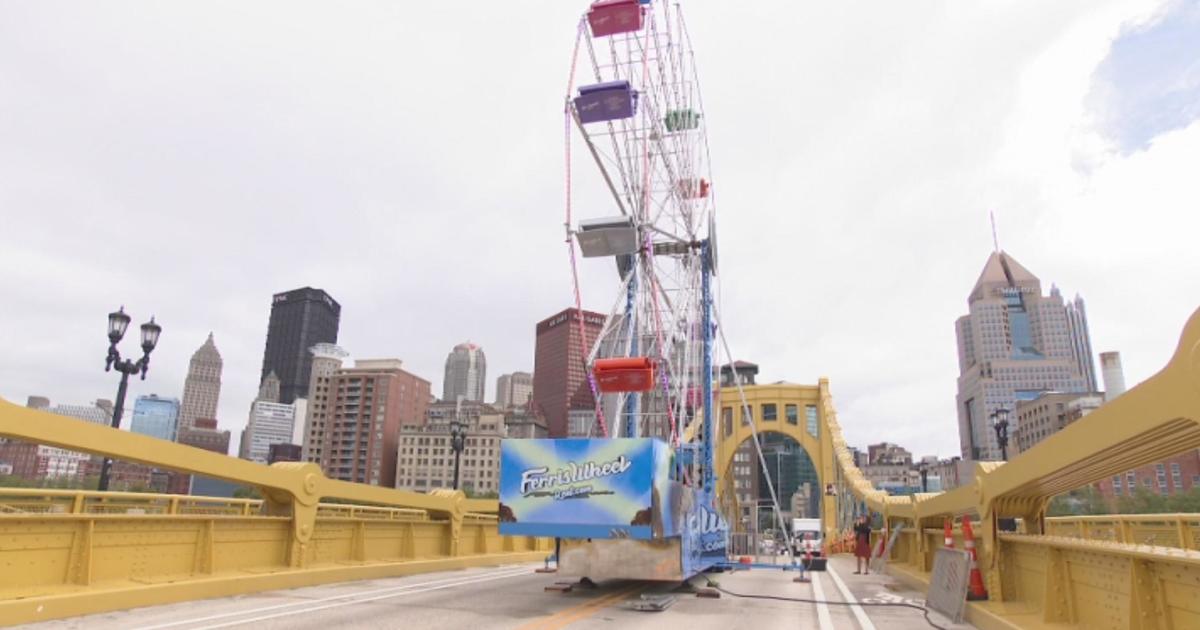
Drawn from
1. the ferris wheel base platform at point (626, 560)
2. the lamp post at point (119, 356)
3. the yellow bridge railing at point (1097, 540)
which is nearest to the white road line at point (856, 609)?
the yellow bridge railing at point (1097, 540)

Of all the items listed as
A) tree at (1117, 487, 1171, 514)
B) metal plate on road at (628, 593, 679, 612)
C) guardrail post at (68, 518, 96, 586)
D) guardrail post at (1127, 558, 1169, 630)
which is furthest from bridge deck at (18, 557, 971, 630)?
tree at (1117, 487, 1171, 514)

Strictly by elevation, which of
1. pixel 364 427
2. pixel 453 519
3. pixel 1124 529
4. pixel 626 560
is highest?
pixel 364 427

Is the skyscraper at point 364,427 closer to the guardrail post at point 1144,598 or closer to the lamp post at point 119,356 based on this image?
the lamp post at point 119,356

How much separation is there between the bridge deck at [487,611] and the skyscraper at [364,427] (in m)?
174

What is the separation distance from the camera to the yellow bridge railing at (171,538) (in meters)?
9.33

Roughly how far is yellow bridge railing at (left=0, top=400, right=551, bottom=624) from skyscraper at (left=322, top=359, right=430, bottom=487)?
171045 mm

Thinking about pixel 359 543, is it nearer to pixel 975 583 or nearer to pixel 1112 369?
pixel 975 583

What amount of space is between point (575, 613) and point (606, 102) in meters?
16.9

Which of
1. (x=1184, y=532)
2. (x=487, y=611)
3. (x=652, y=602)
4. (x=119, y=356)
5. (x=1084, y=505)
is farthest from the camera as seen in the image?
(x=1084, y=505)

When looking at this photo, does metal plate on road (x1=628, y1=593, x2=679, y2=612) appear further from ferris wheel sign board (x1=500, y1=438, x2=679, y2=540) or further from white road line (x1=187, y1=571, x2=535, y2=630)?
white road line (x1=187, y1=571, x2=535, y2=630)

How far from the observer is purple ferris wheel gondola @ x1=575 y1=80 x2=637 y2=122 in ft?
77.3

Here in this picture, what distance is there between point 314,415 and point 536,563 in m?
178

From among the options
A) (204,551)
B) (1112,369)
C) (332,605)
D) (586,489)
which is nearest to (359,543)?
(204,551)

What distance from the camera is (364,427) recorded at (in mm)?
181375
